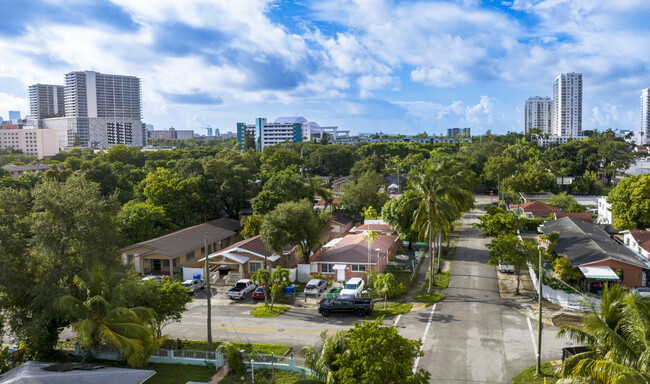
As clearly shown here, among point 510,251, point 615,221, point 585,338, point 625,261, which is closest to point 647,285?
point 625,261

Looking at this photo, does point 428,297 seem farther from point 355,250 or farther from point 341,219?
point 341,219

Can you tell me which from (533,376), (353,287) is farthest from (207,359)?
(533,376)

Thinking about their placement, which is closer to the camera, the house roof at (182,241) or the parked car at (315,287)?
the parked car at (315,287)

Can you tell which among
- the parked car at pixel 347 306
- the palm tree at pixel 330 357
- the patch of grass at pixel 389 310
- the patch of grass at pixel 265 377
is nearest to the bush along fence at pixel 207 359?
the patch of grass at pixel 265 377

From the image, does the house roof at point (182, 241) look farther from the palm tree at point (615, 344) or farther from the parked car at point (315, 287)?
the palm tree at point (615, 344)

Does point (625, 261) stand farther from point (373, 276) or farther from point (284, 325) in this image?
point (284, 325)

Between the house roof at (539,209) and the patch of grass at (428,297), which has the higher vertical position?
the house roof at (539,209)

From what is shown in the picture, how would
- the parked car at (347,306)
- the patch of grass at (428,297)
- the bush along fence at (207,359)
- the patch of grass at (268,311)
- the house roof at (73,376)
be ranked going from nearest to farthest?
the house roof at (73,376) < the bush along fence at (207,359) < the parked car at (347,306) < the patch of grass at (268,311) < the patch of grass at (428,297)
